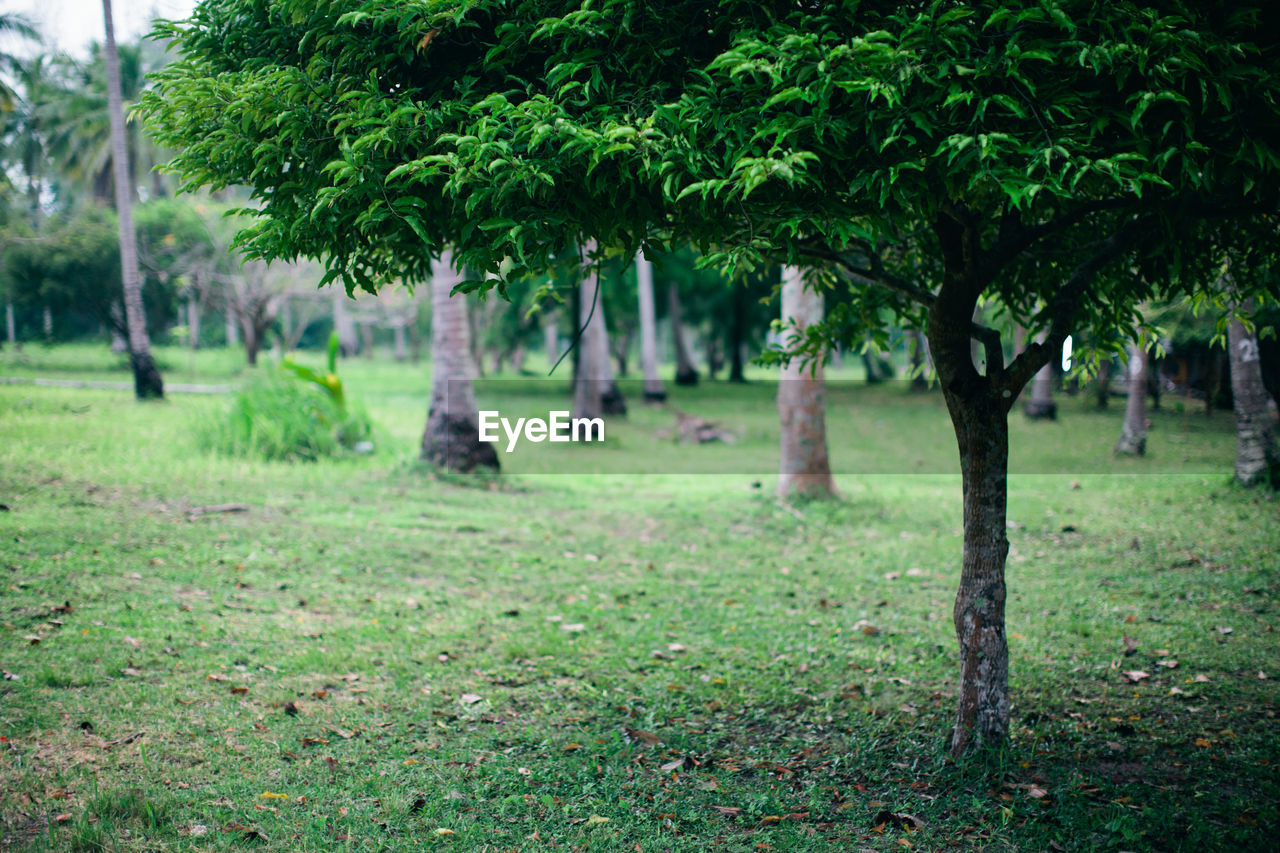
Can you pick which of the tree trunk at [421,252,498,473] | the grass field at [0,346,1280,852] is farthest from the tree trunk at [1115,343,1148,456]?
the tree trunk at [421,252,498,473]

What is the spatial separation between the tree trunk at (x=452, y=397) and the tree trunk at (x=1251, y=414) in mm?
10585

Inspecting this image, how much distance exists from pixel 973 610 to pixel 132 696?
4948mm

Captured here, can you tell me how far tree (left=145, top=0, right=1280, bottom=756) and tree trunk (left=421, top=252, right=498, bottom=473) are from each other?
29.5 ft

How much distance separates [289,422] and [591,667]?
30.1 feet

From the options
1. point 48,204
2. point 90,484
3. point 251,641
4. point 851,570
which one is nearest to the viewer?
point 251,641

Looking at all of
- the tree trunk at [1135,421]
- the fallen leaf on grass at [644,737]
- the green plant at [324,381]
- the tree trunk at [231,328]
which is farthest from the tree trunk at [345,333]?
the fallen leaf on grass at [644,737]

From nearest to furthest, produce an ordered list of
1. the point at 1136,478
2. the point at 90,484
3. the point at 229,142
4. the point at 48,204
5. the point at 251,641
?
the point at 229,142 → the point at 251,641 → the point at 90,484 → the point at 1136,478 → the point at 48,204

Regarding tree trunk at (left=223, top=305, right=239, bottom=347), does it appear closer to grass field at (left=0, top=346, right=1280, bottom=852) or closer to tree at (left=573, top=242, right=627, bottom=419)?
tree at (left=573, top=242, right=627, bottom=419)

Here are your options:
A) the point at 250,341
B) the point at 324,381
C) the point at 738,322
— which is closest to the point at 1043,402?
the point at 738,322

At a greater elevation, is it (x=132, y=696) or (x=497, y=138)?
(x=497, y=138)

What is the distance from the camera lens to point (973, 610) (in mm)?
4727

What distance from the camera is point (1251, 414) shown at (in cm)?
1150

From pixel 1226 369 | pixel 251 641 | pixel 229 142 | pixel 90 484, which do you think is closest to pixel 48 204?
pixel 90 484

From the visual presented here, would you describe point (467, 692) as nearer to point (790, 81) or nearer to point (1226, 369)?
point (790, 81)
